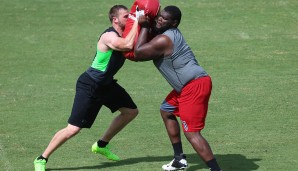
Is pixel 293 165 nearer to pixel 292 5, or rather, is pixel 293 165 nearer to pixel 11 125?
pixel 11 125

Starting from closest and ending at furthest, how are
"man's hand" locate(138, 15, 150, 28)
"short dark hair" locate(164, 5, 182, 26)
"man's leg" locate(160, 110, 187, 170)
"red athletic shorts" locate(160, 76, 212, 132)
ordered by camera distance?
"man's hand" locate(138, 15, 150, 28) < "short dark hair" locate(164, 5, 182, 26) < "red athletic shorts" locate(160, 76, 212, 132) < "man's leg" locate(160, 110, 187, 170)

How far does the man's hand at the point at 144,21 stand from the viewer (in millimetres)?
9133

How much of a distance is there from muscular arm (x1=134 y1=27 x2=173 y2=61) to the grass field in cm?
175

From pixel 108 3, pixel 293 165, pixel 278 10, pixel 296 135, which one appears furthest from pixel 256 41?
pixel 293 165

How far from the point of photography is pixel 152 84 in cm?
1486

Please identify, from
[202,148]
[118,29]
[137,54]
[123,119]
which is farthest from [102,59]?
[202,148]

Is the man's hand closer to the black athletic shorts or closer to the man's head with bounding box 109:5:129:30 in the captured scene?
the man's head with bounding box 109:5:129:30

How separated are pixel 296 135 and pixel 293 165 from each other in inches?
58.0

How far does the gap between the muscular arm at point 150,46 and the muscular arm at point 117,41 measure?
12cm

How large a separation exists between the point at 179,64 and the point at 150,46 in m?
0.48

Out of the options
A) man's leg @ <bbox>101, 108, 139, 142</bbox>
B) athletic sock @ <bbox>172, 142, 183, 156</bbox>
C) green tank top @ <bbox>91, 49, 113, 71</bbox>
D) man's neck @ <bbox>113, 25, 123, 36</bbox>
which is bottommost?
athletic sock @ <bbox>172, 142, 183, 156</bbox>

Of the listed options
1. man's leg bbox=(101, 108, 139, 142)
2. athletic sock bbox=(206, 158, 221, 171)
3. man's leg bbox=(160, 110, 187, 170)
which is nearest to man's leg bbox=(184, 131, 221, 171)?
athletic sock bbox=(206, 158, 221, 171)

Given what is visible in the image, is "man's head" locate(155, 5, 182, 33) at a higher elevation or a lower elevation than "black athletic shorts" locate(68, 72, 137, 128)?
higher

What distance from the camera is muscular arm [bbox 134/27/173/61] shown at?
9156 millimetres
